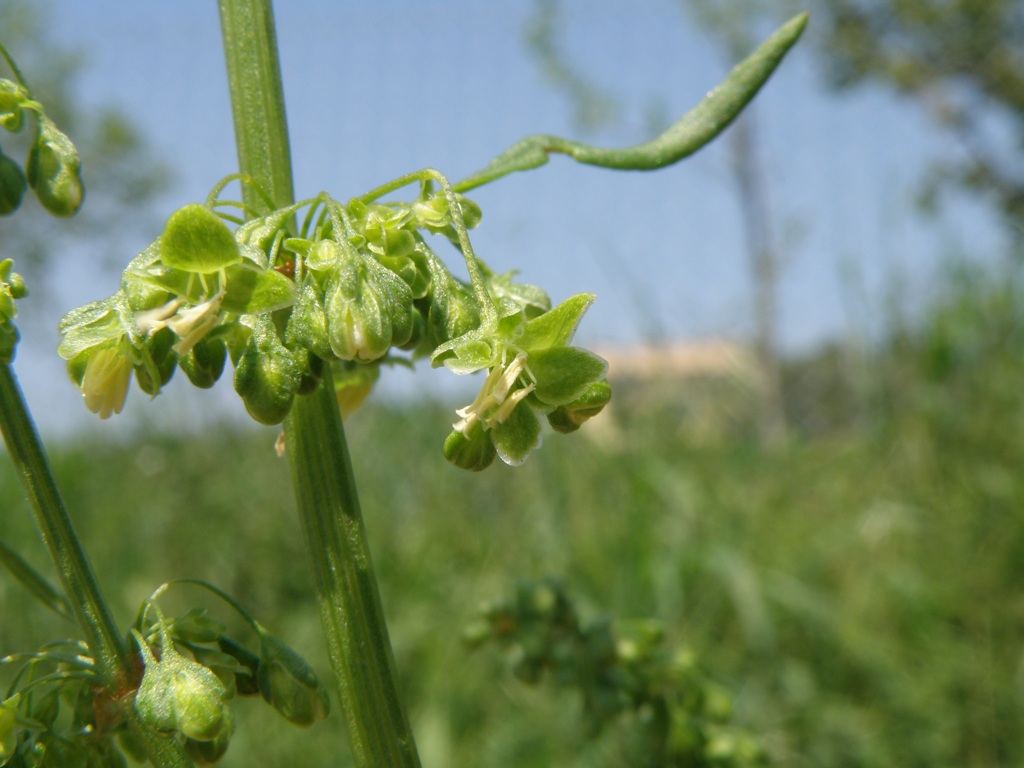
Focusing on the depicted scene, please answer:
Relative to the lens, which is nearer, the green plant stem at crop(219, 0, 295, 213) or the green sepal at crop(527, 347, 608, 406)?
the green sepal at crop(527, 347, 608, 406)

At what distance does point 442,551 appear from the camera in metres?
4.54

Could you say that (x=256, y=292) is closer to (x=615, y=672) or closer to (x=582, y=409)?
(x=582, y=409)

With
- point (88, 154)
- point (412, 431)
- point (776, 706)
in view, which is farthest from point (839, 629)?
point (88, 154)

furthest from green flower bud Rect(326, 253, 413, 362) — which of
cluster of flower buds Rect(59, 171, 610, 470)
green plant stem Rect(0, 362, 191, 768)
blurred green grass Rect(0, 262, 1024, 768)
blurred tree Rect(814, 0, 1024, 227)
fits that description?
blurred tree Rect(814, 0, 1024, 227)

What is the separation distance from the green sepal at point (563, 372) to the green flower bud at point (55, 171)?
437mm

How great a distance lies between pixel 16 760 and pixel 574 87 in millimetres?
12997

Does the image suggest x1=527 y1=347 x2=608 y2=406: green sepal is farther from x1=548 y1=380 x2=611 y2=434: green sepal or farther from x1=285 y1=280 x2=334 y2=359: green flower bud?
x1=285 y1=280 x2=334 y2=359: green flower bud

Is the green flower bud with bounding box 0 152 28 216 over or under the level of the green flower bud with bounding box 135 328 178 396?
over

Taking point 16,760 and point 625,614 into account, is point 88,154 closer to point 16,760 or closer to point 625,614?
point 625,614

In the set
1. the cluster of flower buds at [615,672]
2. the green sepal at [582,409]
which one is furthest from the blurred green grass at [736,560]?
the green sepal at [582,409]

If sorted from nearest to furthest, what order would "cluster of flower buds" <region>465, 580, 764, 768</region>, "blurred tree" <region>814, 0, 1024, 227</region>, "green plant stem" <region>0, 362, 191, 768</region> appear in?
"green plant stem" <region>0, 362, 191, 768</region>
"cluster of flower buds" <region>465, 580, 764, 768</region>
"blurred tree" <region>814, 0, 1024, 227</region>

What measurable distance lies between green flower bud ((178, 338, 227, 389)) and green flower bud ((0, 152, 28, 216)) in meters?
0.24

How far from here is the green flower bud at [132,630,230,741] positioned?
0.77 m

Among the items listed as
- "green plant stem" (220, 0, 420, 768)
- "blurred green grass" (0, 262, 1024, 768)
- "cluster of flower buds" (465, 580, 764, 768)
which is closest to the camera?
"green plant stem" (220, 0, 420, 768)
